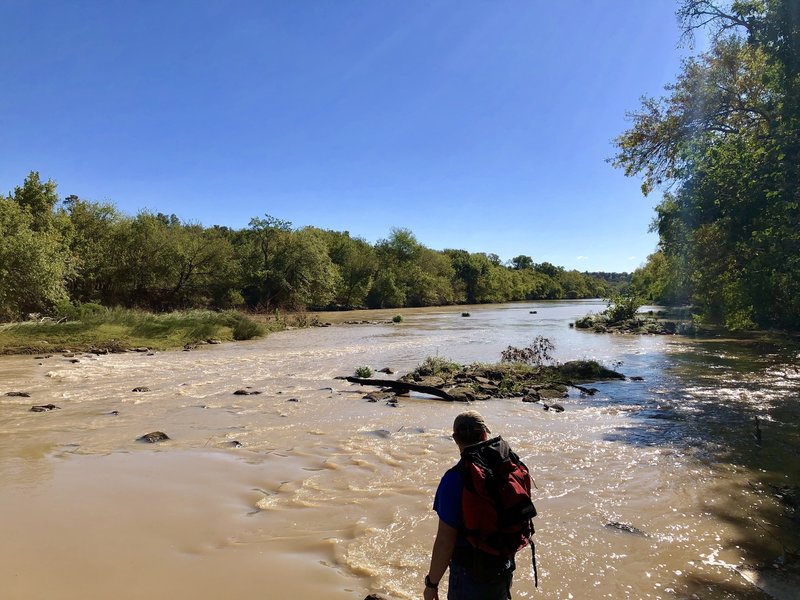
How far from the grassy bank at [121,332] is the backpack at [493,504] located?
26310mm

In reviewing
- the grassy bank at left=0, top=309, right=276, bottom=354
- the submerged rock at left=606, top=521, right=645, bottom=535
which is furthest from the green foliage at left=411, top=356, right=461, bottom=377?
the grassy bank at left=0, top=309, right=276, bottom=354

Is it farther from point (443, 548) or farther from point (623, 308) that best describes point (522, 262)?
point (443, 548)

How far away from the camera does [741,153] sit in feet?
46.8

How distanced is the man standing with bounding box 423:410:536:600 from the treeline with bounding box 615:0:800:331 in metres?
11.4

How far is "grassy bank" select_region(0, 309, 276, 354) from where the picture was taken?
23.7 metres

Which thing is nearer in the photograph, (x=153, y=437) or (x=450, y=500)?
(x=450, y=500)

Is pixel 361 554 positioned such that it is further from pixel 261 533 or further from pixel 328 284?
pixel 328 284

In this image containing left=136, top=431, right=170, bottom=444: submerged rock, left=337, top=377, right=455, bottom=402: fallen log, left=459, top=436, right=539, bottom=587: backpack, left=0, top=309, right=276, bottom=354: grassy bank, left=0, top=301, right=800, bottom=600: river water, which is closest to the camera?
left=459, top=436, right=539, bottom=587: backpack

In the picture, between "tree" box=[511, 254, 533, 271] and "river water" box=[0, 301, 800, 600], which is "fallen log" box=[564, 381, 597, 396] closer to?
"river water" box=[0, 301, 800, 600]

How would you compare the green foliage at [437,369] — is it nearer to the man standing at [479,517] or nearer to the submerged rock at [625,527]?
the submerged rock at [625,527]

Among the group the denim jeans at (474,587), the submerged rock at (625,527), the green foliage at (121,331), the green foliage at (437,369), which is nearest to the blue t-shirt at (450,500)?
the denim jeans at (474,587)

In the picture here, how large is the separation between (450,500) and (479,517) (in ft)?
0.66

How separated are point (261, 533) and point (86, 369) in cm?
1666

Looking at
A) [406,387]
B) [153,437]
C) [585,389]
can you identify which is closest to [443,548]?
[153,437]
